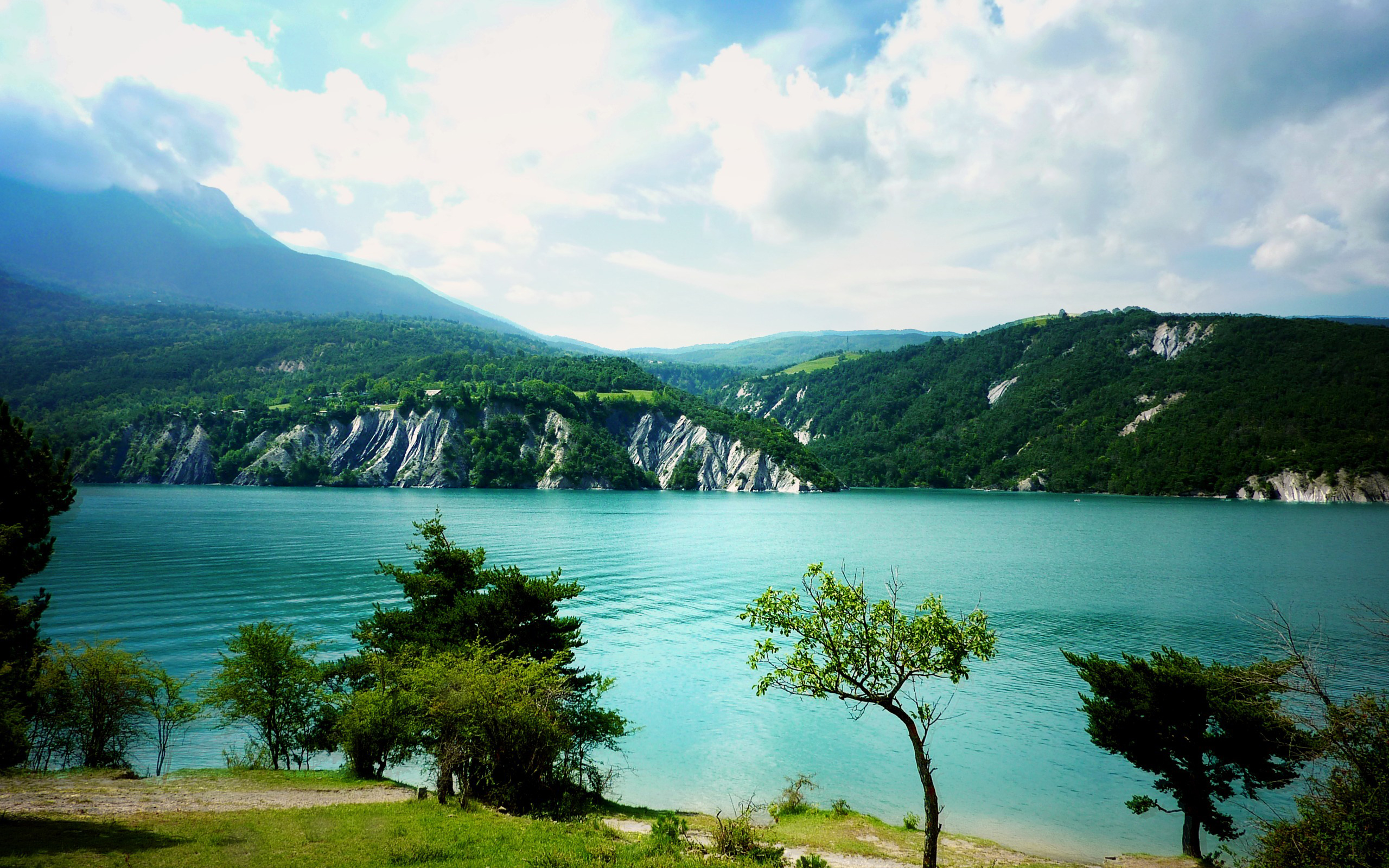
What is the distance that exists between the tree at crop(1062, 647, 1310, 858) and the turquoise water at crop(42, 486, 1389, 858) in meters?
2.28

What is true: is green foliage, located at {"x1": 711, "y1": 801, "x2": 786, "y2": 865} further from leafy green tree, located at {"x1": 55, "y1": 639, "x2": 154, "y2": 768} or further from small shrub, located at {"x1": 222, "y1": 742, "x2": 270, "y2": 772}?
leafy green tree, located at {"x1": 55, "y1": 639, "x2": 154, "y2": 768}

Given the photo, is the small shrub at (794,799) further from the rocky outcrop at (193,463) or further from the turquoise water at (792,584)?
the rocky outcrop at (193,463)

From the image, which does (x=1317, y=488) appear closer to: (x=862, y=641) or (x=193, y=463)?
(x=862, y=641)

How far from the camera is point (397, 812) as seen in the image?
1636 cm

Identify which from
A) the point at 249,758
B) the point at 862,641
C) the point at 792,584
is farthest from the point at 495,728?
the point at 792,584

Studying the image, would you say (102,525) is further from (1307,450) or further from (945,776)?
(1307,450)

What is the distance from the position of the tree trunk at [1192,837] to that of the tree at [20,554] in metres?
32.3

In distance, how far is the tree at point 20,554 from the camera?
18188 mm

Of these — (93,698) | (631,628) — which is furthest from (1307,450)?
(93,698)

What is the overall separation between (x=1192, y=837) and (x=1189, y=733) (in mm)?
3399

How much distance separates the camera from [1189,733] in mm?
18312

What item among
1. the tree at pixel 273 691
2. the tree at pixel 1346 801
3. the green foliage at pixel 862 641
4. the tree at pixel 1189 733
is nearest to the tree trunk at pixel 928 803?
Result: the green foliage at pixel 862 641

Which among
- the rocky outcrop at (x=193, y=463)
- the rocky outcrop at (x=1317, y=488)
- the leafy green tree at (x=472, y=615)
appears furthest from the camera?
the rocky outcrop at (x=193, y=463)

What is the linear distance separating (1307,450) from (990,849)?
192m
